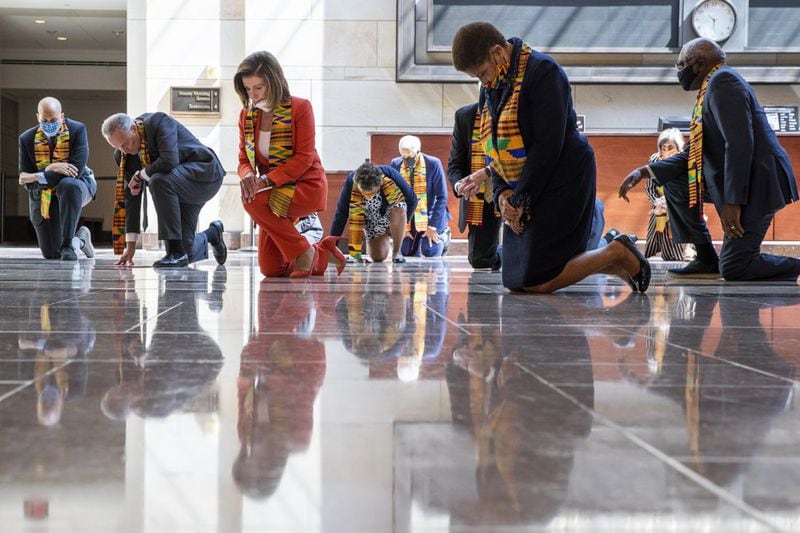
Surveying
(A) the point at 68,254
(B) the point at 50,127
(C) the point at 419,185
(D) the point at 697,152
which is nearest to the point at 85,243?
(A) the point at 68,254

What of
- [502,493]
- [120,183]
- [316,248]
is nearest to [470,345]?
[502,493]

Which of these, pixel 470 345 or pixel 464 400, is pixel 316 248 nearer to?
pixel 470 345

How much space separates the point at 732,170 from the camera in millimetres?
5254

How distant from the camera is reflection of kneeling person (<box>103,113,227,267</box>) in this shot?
23.0 feet

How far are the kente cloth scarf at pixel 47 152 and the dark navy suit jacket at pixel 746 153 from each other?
6.34 metres

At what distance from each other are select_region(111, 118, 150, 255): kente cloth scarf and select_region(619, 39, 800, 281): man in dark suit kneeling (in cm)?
363

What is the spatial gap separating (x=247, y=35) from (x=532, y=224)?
10483 mm

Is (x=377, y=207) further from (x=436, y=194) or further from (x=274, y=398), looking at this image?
(x=274, y=398)

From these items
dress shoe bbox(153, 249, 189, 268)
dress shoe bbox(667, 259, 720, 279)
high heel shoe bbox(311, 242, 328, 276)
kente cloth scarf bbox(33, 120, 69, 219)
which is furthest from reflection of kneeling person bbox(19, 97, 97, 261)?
dress shoe bbox(667, 259, 720, 279)

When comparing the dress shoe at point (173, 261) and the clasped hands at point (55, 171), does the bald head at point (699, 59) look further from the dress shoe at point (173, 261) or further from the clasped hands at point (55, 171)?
the clasped hands at point (55, 171)

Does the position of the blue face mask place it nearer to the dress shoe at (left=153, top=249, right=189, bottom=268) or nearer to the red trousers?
the dress shoe at (left=153, top=249, right=189, bottom=268)

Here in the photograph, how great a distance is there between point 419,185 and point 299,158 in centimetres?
540

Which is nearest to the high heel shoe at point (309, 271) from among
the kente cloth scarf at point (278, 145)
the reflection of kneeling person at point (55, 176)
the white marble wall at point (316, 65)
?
the kente cloth scarf at point (278, 145)

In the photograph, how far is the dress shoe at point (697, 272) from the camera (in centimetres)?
571
